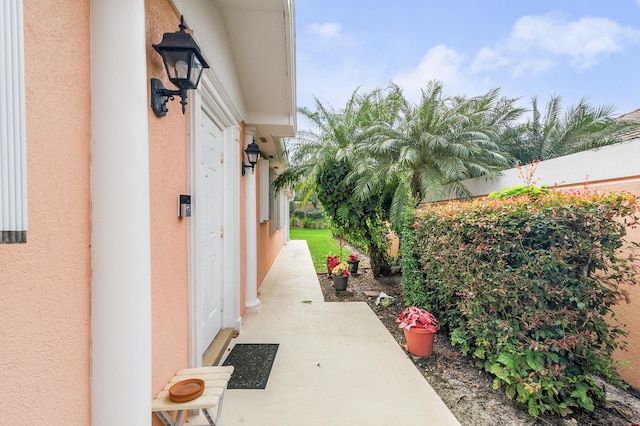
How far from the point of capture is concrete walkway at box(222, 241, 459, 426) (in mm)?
2457

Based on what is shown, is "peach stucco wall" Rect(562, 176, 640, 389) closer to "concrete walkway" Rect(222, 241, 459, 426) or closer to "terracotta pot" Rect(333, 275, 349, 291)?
"concrete walkway" Rect(222, 241, 459, 426)

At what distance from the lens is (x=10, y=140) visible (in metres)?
0.71

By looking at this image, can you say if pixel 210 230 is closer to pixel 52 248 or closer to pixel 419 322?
pixel 52 248

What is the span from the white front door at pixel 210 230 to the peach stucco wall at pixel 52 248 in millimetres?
1659

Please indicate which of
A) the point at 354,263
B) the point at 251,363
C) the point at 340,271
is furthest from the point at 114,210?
the point at 354,263

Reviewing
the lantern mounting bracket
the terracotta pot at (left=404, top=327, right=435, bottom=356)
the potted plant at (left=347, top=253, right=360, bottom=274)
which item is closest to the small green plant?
the terracotta pot at (left=404, top=327, right=435, bottom=356)

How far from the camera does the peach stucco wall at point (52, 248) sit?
40.0 inches

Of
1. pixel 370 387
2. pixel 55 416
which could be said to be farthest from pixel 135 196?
pixel 370 387

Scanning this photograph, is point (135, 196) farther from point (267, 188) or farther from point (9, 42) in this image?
point (267, 188)

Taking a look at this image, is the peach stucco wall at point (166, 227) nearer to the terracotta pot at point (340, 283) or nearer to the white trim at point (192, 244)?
the white trim at point (192, 244)

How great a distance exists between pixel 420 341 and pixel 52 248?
356 cm

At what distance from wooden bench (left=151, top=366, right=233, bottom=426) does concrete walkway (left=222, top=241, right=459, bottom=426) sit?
0.63 meters

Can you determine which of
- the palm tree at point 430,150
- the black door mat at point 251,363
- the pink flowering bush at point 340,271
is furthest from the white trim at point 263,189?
the black door mat at point 251,363

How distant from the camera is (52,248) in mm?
1171
